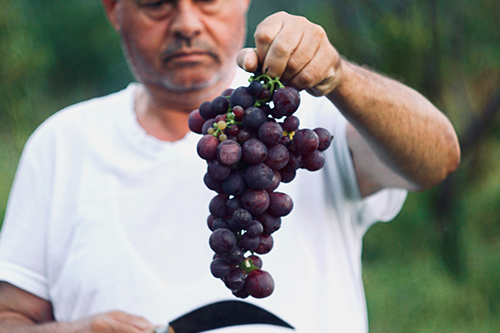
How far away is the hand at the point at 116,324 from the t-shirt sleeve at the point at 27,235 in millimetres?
336

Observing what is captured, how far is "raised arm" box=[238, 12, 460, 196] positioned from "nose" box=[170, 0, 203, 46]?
0.54 meters

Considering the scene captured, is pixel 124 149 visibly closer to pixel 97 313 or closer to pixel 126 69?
pixel 97 313

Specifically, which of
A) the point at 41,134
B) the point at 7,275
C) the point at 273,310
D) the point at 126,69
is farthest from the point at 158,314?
the point at 126,69

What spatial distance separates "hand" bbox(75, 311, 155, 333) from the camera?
1393mm

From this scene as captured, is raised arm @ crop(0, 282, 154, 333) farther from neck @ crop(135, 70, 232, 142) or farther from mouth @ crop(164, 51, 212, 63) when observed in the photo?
mouth @ crop(164, 51, 212, 63)

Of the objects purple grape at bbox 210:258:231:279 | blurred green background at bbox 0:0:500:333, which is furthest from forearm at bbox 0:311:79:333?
blurred green background at bbox 0:0:500:333

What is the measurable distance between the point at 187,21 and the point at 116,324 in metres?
0.89

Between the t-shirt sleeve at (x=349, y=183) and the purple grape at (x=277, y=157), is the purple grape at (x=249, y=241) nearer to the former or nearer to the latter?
the purple grape at (x=277, y=157)

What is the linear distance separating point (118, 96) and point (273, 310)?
0.99 m

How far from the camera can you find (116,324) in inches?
55.0

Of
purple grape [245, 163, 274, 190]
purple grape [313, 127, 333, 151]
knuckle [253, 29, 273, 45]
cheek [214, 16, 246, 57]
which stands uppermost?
cheek [214, 16, 246, 57]

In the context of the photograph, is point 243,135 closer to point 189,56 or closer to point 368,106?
point 368,106

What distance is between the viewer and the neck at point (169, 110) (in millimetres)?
1652

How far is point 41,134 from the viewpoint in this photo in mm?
1818
